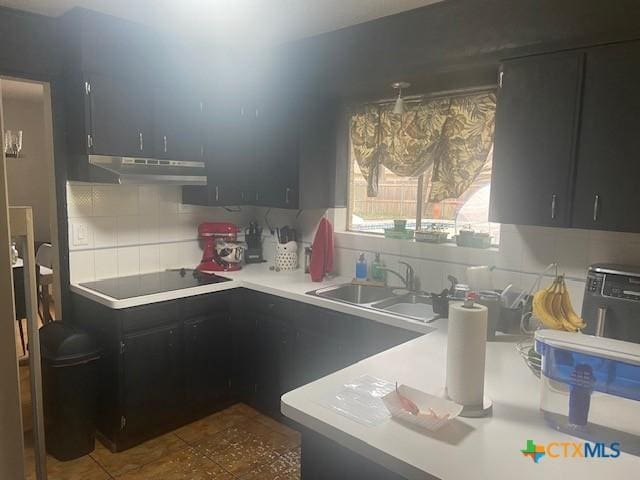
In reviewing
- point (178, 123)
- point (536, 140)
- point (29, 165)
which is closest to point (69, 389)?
point (178, 123)

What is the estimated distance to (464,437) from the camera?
4.06 ft

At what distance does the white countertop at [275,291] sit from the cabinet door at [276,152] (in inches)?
19.8

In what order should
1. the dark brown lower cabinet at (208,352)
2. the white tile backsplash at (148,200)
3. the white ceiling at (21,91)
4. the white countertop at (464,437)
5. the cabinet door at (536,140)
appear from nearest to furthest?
the white countertop at (464,437)
the cabinet door at (536,140)
the dark brown lower cabinet at (208,352)
the white tile backsplash at (148,200)
the white ceiling at (21,91)

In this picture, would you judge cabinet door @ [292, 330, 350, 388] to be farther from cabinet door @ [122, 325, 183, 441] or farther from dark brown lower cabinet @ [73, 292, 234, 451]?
cabinet door @ [122, 325, 183, 441]

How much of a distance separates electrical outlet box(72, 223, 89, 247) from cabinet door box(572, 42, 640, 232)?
108 inches

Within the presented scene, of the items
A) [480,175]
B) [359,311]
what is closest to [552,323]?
[359,311]

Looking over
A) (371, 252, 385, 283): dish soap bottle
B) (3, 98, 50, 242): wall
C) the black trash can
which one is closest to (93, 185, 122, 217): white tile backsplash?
the black trash can

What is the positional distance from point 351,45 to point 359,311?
5.36 feet

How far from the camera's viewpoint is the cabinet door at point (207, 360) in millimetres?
2967

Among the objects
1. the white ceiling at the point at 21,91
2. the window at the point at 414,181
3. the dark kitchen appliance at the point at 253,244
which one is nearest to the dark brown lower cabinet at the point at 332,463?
the window at the point at 414,181

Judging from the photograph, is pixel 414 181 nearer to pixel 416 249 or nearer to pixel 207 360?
pixel 416 249

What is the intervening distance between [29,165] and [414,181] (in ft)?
17.9

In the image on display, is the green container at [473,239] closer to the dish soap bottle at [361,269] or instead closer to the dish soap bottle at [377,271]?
the dish soap bottle at [377,271]

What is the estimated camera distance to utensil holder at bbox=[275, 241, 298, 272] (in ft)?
11.5
